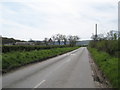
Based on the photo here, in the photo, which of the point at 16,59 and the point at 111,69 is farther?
the point at 16,59

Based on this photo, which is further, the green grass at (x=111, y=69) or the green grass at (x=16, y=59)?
the green grass at (x=16, y=59)

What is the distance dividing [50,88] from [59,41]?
130 meters

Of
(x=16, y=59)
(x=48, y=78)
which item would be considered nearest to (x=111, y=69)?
(x=48, y=78)

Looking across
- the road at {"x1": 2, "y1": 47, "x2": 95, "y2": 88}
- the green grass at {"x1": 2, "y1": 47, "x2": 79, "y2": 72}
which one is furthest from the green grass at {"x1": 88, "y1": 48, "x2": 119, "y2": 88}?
the green grass at {"x1": 2, "y1": 47, "x2": 79, "y2": 72}

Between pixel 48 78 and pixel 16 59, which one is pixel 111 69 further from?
pixel 16 59

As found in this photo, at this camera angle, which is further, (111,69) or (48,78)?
(111,69)

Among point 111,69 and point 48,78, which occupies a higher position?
point 111,69

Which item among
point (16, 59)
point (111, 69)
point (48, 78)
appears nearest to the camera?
point (48, 78)

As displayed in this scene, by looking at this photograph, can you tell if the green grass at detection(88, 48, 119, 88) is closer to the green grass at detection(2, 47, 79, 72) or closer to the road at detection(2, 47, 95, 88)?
the road at detection(2, 47, 95, 88)

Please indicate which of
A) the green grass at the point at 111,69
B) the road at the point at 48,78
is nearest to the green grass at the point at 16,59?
the road at the point at 48,78

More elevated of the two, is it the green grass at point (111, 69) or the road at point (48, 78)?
the green grass at point (111, 69)

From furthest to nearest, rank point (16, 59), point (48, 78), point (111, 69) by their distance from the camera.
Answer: point (16, 59) → point (111, 69) → point (48, 78)

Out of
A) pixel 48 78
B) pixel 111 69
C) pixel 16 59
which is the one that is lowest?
pixel 48 78

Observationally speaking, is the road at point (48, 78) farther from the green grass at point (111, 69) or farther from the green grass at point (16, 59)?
the green grass at point (16, 59)
